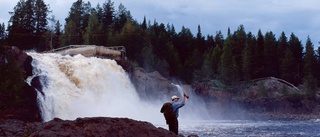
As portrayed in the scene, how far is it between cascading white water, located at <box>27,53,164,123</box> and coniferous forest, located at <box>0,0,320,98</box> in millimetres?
17113

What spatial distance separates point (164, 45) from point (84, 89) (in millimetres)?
45357

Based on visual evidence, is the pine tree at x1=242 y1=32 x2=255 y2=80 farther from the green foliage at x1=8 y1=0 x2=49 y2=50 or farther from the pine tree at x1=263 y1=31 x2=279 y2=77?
the green foliage at x1=8 y1=0 x2=49 y2=50

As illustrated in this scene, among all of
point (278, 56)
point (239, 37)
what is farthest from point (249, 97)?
point (239, 37)

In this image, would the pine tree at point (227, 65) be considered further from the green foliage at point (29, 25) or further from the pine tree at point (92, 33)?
the green foliage at point (29, 25)

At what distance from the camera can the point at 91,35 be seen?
248 ft

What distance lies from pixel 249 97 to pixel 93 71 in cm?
3779

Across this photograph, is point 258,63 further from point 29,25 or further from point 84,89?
point 84,89

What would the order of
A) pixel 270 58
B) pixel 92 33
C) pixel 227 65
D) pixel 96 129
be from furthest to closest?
1. pixel 270 58
2. pixel 227 65
3. pixel 92 33
4. pixel 96 129

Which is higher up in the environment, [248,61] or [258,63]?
[248,61]

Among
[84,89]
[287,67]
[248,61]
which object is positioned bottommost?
[84,89]

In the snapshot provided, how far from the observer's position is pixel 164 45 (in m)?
84.0

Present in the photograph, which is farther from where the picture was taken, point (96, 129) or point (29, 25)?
point (29, 25)

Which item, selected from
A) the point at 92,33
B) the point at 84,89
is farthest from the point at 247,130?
the point at 92,33

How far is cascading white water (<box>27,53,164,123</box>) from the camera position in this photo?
35125mm
